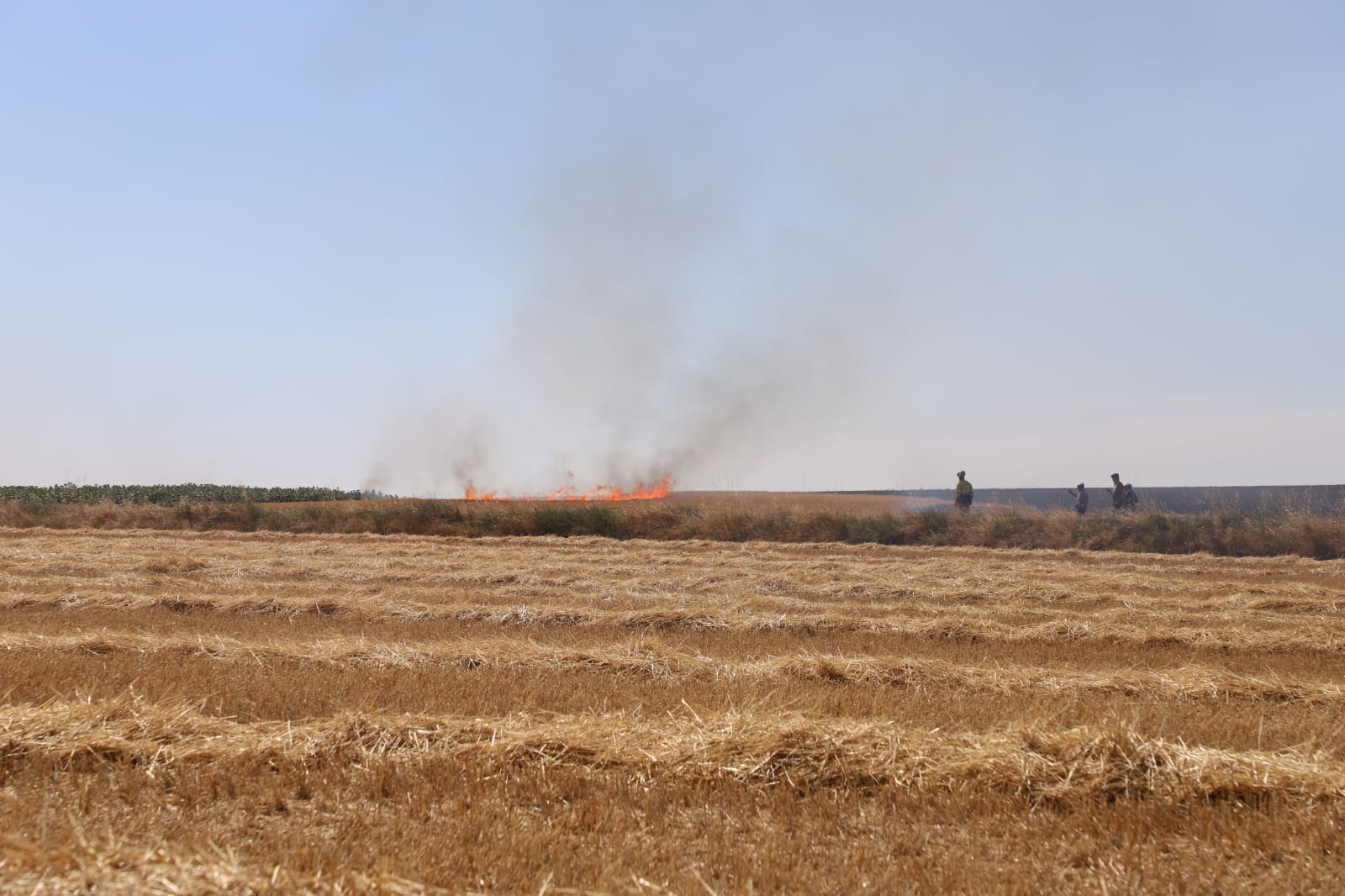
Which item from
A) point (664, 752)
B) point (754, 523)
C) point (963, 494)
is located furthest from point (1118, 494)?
point (664, 752)

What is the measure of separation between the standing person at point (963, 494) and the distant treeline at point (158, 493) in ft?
84.8

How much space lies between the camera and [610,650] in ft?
28.6

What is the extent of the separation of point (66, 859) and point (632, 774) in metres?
2.55

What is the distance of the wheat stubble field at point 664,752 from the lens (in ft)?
12.8

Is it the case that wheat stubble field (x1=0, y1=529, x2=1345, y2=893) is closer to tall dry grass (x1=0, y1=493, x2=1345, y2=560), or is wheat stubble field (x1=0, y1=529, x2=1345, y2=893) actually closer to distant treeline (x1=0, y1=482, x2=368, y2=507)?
tall dry grass (x1=0, y1=493, x2=1345, y2=560)

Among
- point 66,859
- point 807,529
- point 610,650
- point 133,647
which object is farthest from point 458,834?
point 807,529

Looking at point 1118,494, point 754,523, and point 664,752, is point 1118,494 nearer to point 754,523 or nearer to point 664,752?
point 754,523

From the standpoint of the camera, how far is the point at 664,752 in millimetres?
5188

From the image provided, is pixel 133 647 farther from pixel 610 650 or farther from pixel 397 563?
pixel 397 563

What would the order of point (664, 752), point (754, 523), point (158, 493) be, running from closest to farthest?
1. point (664, 752)
2. point (754, 523)
3. point (158, 493)

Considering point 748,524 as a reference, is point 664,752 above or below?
below

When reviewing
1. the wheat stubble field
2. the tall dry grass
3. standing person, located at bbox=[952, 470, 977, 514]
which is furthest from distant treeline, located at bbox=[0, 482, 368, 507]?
the wheat stubble field

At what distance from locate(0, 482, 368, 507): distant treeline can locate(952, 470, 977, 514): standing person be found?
25846 millimetres

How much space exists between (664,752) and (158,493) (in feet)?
141
